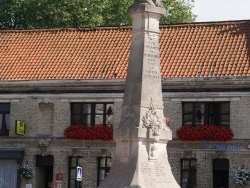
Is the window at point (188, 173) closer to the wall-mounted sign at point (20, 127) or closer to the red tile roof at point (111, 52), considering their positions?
the red tile roof at point (111, 52)

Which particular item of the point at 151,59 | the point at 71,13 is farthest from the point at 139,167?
the point at 71,13

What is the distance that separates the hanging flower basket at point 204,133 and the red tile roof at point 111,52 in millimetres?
2792

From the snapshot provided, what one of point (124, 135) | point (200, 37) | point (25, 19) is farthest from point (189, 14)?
point (124, 135)

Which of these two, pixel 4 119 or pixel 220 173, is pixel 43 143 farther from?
pixel 220 173

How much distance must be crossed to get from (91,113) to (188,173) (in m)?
6.39

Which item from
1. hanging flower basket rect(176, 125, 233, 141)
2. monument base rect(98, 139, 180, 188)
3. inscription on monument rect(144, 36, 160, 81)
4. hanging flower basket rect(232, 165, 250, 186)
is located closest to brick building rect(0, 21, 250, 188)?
hanging flower basket rect(176, 125, 233, 141)

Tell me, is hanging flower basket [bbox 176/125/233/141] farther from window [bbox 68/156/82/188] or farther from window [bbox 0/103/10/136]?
window [bbox 0/103/10/136]

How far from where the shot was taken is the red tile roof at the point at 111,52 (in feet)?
146

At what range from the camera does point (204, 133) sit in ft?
141

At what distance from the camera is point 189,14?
64.2m

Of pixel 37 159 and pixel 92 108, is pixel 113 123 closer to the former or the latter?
pixel 92 108

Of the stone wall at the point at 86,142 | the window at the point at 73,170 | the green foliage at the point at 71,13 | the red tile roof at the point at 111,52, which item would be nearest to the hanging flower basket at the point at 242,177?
the stone wall at the point at 86,142

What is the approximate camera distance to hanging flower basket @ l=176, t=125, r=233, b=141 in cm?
4247

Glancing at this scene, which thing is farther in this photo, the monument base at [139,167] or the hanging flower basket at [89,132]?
the hanging flower basket at [89,132]
